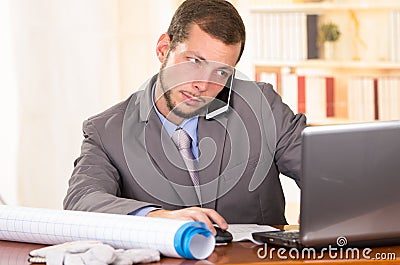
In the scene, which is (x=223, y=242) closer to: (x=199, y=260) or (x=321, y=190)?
(x=199, y=260)

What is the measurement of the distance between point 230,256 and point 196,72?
2.30 feet

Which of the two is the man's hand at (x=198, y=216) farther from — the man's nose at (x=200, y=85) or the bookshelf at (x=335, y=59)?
the bookshelf at (x=335, y=59)

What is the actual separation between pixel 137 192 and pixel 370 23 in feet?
9.59

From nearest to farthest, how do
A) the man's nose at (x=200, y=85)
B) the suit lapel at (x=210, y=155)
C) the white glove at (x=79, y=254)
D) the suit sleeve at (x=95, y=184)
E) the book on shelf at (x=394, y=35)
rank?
the white glove at (x=79, y=254)
the suit sleeve at (x=95, y=184)
the man's nose at (x=200, y=85)
the suit lapel at (x=210, y=155)
the book on shelf at (x=394, y=35)

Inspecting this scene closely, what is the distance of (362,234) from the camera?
68.0 inches

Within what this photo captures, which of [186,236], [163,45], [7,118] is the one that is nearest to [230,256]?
[186,236]

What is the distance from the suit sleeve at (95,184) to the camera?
1.98 meters

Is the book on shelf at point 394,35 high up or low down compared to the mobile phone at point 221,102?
up

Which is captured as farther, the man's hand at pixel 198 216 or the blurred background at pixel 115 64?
the blurred background at pixel 115 64

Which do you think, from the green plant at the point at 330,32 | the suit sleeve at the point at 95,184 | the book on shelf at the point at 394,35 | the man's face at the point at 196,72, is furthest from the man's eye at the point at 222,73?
the green plant at the point at 330,32

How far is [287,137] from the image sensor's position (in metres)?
2.43

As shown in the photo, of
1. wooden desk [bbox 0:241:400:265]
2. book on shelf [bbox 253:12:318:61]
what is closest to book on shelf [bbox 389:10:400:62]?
book on shelf [bbox 253:12:318:61]

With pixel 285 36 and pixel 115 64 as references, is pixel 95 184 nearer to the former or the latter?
pixel 115 64

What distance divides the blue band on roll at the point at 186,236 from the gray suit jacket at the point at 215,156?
0.55 metres
